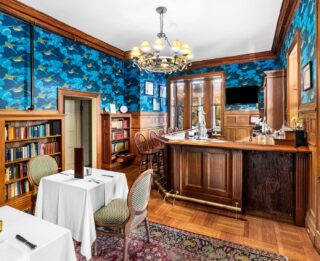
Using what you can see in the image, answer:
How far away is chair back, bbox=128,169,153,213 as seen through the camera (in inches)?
72.5

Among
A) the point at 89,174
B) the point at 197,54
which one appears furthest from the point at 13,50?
the point at 197,54

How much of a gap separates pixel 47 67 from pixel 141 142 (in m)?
2.48

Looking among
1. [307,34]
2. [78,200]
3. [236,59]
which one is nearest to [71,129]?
[78,200]

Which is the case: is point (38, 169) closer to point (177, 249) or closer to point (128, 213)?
point (128, 213)

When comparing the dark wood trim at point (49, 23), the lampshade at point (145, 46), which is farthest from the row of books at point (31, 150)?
the lampshade at point (145, 46)

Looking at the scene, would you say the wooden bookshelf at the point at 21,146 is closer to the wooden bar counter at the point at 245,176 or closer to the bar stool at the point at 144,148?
the bar stool at the point at 144,148

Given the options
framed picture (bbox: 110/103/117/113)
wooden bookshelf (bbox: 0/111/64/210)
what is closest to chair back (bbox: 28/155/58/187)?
wooden bookshelf (bbox: 0/111/64/210)

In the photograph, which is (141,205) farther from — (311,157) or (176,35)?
(176,35)

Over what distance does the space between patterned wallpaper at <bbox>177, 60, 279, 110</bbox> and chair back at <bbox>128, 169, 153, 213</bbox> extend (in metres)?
5.25

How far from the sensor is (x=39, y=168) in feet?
8.99

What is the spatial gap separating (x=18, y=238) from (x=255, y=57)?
21.7 feet

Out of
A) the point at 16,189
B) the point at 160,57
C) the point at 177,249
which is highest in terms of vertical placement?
the point at 160,57

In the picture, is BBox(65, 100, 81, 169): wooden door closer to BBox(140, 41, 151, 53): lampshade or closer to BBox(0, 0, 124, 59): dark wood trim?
BBox(0, 0, 124, 59): dark wood trim

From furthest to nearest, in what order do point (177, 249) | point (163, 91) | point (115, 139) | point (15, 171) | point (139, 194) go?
point (163, 91)
point (115, 139)
point (15, 171)
point (177, 249)
point (139, 194)
